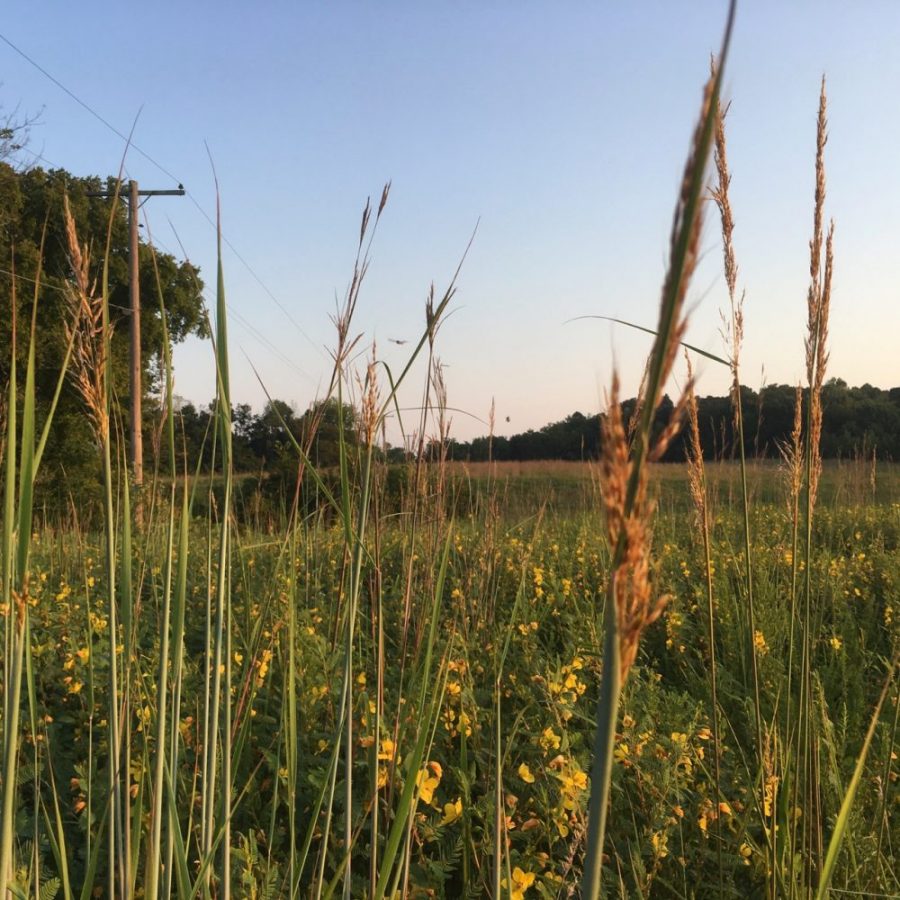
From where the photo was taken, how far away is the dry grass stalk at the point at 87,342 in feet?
2.54

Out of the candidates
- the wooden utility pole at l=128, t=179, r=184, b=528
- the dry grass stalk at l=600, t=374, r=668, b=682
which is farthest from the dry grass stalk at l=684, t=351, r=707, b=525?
the dry grass stalk at l=600, t=374, r=668, b=682

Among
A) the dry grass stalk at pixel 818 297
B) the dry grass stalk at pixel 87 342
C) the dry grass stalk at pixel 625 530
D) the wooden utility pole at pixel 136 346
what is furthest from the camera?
the dry grass stalk at pixel 818 297

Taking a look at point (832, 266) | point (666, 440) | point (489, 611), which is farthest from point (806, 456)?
point (489, 611)

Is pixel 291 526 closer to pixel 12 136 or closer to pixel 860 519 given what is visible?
pixel 860 519

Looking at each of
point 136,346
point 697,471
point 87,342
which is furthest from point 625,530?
point 697,471

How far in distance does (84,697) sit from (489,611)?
4.71ft

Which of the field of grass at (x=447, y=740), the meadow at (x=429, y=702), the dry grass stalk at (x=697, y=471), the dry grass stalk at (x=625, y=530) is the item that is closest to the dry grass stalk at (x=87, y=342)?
the meadow at (x=429, y=702)

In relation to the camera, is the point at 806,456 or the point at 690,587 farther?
the point at 690,587

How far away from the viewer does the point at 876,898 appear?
4.78ft

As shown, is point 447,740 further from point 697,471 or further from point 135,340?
point 135,340

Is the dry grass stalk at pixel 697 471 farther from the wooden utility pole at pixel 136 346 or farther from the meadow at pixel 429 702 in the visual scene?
the wooden utility pole at pixel 136 346

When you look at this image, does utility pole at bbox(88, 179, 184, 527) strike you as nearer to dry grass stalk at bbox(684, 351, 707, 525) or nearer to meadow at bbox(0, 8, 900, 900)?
meadow at bbox(0, 8, 900, 900)

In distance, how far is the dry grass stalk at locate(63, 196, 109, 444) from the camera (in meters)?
0.77

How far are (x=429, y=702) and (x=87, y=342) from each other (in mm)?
1492
